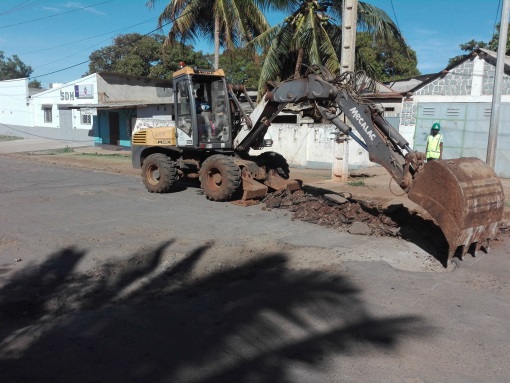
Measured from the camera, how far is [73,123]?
32781 mm

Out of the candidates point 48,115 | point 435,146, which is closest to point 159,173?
point 435,146

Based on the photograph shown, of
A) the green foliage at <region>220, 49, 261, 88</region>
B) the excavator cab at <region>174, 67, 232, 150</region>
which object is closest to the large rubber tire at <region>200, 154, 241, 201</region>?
the excavator cab at <region>174, 67, 232, 150</region>

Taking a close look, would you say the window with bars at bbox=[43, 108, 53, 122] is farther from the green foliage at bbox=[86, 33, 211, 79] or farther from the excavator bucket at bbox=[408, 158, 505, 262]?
the excavator bucket at bbox=[408, 158, 505, 262]

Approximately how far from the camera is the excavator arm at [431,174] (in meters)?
6.29

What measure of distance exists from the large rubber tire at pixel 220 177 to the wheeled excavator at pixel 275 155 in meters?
0.02

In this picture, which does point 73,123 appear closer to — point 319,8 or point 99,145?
point 99,145

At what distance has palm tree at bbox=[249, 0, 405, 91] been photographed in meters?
17.4

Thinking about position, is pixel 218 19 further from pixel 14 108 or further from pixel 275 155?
pixel 14 108

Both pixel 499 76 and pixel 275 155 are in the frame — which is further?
pixel 275 155

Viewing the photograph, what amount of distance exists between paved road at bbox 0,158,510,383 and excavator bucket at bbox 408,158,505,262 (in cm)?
54

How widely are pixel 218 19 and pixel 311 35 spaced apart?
4.50m

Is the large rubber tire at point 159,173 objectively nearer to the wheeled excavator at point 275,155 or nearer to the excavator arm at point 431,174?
the wheeled excavator at point 275,155

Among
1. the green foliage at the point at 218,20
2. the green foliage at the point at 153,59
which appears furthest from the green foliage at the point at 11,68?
the green foliage at the point at 218,20

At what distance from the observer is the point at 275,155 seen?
11852 mm
